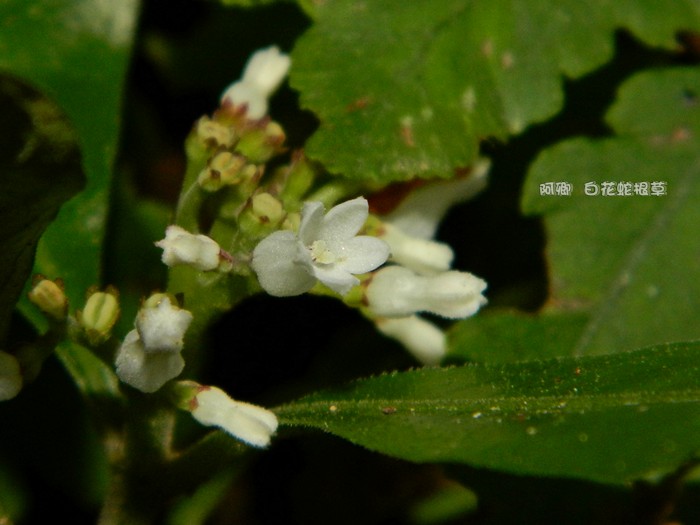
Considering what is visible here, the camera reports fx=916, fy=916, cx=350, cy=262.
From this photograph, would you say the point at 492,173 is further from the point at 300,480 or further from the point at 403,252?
the point at 300,480

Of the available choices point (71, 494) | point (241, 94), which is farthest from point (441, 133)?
point (71, 494)

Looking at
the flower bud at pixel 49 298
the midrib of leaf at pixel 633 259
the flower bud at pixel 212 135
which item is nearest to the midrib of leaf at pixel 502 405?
the flower bud at pixel 49 298

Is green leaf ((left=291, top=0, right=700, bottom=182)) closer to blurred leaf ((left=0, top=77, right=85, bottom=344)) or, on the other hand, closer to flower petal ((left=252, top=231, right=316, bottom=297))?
flower petal ((left=252, top=231, right=316, bottom=297))

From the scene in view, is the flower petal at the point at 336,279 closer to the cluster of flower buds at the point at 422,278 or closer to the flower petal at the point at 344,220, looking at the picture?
the flower petal at the point at 344,220

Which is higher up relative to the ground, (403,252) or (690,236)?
(403,252)

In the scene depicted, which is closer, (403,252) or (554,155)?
(403,252)

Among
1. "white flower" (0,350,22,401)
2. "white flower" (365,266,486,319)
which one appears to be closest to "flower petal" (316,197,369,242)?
"white flower" (365,266,486,319)
